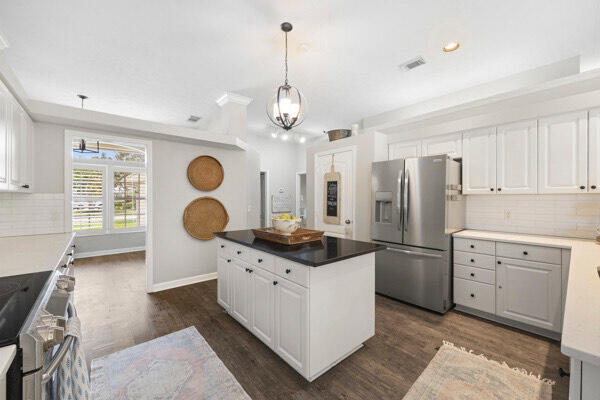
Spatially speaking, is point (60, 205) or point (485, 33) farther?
point (60, 205)

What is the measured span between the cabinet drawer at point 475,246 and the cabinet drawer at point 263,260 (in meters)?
2.21

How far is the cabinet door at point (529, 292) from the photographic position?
238cm

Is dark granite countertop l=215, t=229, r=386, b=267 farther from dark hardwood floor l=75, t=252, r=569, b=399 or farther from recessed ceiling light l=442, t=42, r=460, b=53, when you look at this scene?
recessed ceiling light l=442, t=42, r=460, b=53

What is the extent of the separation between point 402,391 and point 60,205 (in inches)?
157

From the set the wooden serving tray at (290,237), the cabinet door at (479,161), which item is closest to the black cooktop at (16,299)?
the wooden serving tray at (290,237)

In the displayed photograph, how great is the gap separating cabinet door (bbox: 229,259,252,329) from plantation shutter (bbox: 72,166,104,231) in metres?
5.12

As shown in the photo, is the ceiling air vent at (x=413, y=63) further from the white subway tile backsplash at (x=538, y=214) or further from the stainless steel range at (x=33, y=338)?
the stainless steel range at (x=33, y=338)

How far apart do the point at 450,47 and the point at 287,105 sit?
1.91 metres

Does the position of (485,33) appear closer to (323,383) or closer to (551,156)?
(551,156)

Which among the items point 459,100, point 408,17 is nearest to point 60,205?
point 408,17

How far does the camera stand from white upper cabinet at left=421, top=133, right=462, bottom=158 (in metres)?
3.26

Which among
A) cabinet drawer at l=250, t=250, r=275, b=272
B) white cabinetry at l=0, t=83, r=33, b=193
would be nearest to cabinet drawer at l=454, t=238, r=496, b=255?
cabinet drawer at l=250, t=250, r=275, b=272

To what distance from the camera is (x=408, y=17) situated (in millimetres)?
2322

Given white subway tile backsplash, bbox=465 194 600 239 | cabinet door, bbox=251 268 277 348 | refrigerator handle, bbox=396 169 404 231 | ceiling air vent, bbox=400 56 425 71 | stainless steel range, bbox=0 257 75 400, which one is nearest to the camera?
stainless steel range, bbox=0 257 75 400
